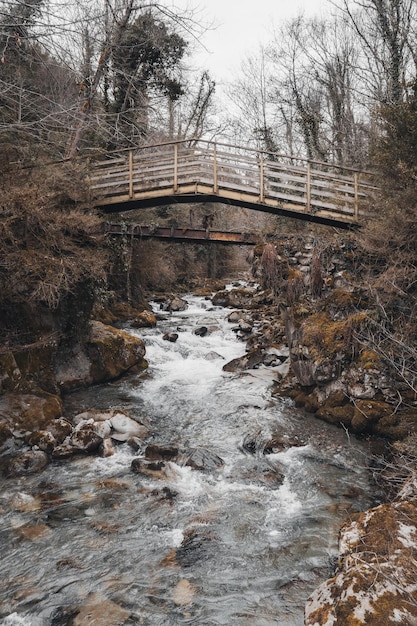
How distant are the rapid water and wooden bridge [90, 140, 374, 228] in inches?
253

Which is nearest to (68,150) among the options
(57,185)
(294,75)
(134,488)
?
(57,185)

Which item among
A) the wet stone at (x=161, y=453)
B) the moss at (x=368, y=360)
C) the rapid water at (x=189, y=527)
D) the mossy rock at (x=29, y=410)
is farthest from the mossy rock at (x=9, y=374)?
the moss at (x=368, y=360)

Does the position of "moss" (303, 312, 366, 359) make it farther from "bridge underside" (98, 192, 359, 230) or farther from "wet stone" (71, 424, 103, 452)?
"wet stone" (71, 424, 103, 452)

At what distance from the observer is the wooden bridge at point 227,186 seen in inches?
480

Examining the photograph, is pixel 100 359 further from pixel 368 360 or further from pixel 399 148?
pixel 399 148

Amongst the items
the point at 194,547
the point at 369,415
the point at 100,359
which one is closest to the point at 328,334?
the point at 369,415

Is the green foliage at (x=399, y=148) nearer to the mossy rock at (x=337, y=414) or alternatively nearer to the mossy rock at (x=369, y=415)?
the mossy rock at (x=369, y=415)

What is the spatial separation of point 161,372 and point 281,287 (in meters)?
4.51

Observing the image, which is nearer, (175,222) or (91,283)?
(91,283)

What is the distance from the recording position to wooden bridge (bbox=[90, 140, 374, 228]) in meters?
12.2

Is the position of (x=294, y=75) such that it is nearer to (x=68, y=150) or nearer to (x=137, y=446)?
(x=68, y=150)

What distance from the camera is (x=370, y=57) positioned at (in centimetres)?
1825

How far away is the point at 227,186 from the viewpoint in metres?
12.4

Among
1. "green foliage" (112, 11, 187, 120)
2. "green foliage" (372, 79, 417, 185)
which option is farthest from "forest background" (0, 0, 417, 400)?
"green foliage" (112, 11, 187, 120)
